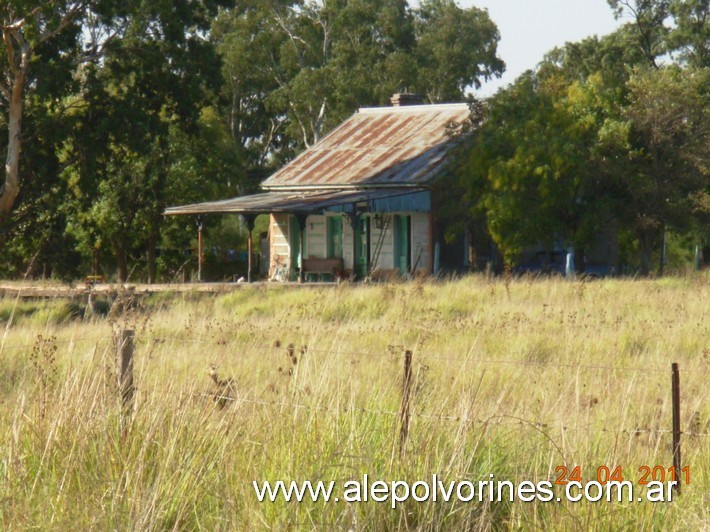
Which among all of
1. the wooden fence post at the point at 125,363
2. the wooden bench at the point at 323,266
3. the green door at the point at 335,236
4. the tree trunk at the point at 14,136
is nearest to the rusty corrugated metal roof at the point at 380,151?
the green door at the point at 335,236

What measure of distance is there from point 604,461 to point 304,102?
45.2 m

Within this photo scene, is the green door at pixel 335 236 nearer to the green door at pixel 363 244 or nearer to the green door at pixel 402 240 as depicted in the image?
the green door at pixel 363 244

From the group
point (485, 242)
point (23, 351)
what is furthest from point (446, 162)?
point (23, 351)

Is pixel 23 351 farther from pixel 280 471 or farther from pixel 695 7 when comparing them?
pixel 695 7

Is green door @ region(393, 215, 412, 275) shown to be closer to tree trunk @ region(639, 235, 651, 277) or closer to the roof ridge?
the roof ridge

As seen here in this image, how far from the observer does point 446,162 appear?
3309 centimetres

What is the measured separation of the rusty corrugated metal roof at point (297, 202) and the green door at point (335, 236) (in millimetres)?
847

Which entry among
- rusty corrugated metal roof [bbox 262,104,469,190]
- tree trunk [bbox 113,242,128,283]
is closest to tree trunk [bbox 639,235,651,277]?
rusty corrugated metal roof [bbox 262,104,469,190]

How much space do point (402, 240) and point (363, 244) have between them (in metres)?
1.23

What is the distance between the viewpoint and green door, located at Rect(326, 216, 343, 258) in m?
34.3

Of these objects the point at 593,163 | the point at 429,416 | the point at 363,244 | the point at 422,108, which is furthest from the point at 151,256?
the point at 429,416
